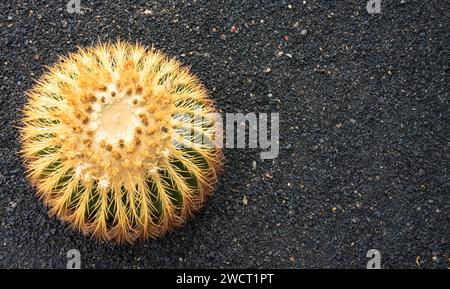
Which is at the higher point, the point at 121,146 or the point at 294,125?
the point at 294,125

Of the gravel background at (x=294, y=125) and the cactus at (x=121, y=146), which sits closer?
the cactus at (x=121, y=146)

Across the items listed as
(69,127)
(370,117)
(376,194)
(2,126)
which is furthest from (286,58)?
(2,126)

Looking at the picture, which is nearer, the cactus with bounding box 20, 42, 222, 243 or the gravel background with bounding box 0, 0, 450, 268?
the cactus with bounding box 20, 42, 222, 243

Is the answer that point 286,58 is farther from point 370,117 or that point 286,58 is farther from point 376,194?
point 376,194

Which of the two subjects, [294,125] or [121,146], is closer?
[121,146]
